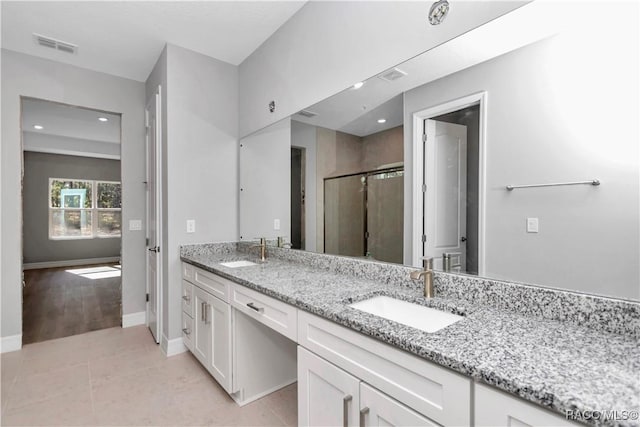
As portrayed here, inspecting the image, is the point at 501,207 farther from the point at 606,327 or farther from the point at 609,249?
the point at 606,327

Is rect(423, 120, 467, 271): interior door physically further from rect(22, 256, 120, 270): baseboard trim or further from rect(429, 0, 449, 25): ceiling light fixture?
rect(22, 256, 120, 270): baseboard trim

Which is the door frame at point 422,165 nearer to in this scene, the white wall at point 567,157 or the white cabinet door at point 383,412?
the white wall at point 567,157

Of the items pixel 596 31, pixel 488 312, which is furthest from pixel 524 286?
pixel 596 31

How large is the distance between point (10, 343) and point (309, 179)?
3.04m

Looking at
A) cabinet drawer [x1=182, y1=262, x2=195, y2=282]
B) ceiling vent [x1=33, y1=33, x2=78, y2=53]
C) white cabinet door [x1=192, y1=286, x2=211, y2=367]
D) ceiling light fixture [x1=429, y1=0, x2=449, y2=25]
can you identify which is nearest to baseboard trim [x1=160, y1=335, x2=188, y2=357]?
white cabinet door [x1=192, y1=286, x2=211, y2=367]

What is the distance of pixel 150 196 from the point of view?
307 centimetres

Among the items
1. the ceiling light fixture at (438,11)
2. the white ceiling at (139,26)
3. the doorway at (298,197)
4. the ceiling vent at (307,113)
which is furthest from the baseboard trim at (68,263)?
the ceiling light fixture at (438,11)

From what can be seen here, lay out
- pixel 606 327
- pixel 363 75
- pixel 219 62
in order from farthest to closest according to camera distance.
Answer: pixel 219 62, pixel 363 75, pixel 606 327

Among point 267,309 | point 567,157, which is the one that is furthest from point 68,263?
point 567,157

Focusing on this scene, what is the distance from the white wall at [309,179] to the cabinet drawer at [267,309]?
61cm

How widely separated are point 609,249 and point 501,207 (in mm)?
336

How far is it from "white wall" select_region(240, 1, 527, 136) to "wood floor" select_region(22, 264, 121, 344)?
278 cm

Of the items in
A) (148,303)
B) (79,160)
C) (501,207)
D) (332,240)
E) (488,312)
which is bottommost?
(148,303)

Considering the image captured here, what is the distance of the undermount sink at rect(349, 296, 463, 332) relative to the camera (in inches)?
46.9
